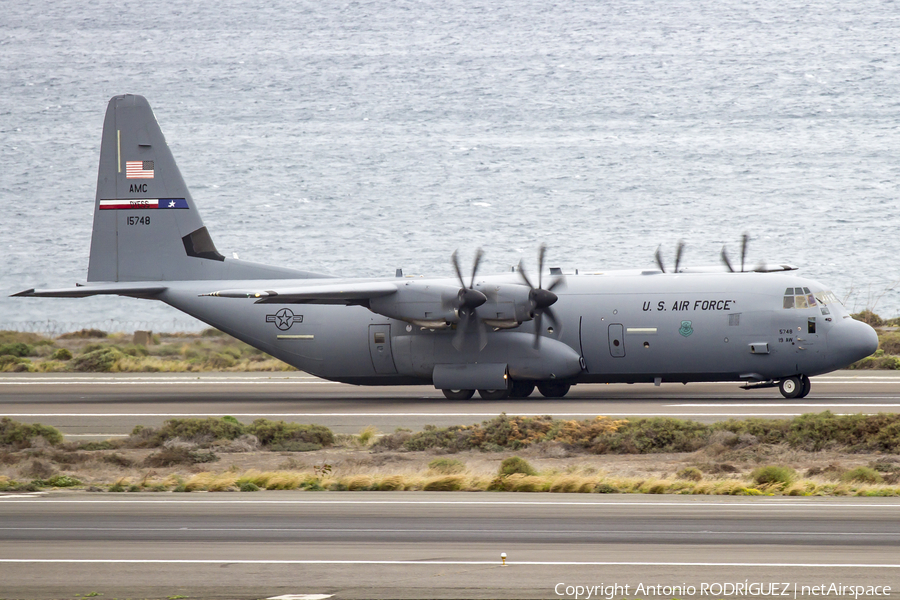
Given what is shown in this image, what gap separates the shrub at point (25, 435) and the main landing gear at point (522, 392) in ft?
39.8

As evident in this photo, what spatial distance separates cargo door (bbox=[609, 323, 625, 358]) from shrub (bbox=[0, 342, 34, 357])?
3973 cm

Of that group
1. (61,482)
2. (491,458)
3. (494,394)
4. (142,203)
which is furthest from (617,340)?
(142,203)

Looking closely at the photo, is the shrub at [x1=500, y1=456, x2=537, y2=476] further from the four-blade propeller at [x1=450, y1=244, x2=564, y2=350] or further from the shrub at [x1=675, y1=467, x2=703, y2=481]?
the four-blade propeller at [x1=450, y1=244, x2=564, y2=350]

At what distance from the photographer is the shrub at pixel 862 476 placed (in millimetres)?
16891

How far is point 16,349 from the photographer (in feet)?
188

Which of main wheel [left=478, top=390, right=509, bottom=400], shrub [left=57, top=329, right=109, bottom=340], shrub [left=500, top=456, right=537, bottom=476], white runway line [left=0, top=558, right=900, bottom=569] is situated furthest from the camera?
shrub [left=57, top=329, right=109, bottom=340]

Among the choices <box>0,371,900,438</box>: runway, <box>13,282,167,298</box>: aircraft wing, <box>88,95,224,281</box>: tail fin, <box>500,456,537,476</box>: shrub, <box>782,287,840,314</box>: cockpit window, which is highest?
<box>88,95,224,281</box>: tail fin

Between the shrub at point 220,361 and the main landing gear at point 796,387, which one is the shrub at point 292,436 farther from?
the shrub at point 220,361

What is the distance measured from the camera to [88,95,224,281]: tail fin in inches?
1367

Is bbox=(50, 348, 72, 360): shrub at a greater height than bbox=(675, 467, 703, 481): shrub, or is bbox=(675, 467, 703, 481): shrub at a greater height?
bbox=(675, 467, 703, 481): shrub

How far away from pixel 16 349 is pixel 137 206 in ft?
87.5

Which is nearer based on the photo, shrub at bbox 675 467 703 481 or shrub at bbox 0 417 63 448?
shrub at bbox 675 467 703 481

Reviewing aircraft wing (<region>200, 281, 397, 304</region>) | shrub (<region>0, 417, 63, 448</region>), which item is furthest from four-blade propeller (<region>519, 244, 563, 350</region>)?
shrub (<region>0, 417, 63, 448</region>)

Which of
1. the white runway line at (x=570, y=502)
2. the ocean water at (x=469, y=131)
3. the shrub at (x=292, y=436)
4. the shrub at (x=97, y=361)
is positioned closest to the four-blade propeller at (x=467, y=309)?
the shrub at (x=292, y=436)
